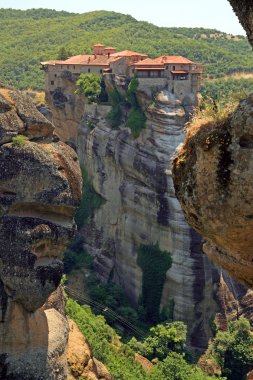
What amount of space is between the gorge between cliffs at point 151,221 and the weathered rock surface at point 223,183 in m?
29.1

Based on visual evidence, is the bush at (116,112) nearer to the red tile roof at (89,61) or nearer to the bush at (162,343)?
the red tile roof at (89,61)

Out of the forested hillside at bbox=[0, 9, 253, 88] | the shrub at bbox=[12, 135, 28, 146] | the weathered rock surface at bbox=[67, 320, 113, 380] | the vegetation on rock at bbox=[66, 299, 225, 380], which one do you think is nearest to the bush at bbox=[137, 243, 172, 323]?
the vegetation on rock at bbox=[66, 299, 225, 380]

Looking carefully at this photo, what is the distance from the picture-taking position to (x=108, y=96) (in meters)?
46.6

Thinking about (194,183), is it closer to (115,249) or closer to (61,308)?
(61,308)

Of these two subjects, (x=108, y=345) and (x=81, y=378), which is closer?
(x=81, y=378)

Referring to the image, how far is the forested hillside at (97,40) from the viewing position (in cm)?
7262

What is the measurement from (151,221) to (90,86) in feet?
42.5

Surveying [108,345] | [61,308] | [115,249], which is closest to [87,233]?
[115,249]

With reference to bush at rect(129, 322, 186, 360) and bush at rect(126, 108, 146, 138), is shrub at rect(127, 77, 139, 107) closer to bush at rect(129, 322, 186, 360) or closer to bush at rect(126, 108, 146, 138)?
bush at rect(126, 108, 146, 138)

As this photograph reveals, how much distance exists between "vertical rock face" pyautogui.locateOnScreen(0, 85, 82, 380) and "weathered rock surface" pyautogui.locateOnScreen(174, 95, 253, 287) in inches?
409

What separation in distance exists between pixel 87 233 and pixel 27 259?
97.7ft

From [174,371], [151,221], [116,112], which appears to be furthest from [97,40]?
[174,371]

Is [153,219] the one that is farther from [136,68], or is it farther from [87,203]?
[136,68]

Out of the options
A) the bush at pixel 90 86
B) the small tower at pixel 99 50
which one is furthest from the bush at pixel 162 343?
the small tower at pixel 99 50
